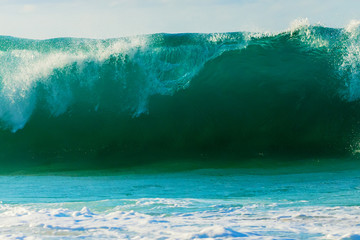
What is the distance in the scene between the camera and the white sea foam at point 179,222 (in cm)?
388

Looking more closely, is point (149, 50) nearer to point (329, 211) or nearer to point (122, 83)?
point (122, 83)

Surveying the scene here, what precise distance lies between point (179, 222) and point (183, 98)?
5693mm

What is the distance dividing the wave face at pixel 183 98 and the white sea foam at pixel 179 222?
13.4 ft

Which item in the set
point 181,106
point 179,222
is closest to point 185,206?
point 179,222

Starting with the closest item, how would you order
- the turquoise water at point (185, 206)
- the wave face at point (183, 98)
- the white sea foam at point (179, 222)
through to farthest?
1. the white sea foam at point (179, 222)
2. the turquoise water at point (185, 206)
3. the wave face at point (183, 98)

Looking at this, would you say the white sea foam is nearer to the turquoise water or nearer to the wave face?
the turquoise water

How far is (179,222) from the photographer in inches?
175

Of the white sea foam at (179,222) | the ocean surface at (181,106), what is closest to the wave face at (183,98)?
the ocean surface at (181,106)

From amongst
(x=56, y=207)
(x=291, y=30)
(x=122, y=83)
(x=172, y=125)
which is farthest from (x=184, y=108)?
(x=56, y=207)

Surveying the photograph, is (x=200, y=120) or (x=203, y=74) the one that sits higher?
(x=203, y=74)

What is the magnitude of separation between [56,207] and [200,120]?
4729 millimetres

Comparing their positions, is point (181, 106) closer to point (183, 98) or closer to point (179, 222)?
point (183, 98)

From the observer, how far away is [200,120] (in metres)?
9.77

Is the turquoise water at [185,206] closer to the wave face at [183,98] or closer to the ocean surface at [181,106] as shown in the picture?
→ the ocean surface at [181,106]
